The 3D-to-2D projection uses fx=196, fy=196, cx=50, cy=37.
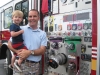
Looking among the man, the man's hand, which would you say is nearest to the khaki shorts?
the man

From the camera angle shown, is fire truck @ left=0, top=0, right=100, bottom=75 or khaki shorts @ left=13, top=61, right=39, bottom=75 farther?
khaki shorts @ left=13, top=61, right=39, bottom=75

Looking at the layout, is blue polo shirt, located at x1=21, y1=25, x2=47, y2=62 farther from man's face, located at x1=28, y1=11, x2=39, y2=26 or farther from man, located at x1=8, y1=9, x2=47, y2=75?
man's face, located at x1=28, y1=11, x2=39, y2=26

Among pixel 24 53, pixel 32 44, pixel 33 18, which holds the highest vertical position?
pixel 33 18

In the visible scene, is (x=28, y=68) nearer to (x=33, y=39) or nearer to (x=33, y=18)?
(x=33, y=39)

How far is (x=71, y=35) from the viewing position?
3252 millimetres

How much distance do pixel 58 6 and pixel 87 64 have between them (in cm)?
122

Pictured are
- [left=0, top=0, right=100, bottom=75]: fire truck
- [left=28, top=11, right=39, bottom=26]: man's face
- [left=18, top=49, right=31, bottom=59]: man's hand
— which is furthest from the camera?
[left=28, top=11, right=39, bottom=26]: man's face

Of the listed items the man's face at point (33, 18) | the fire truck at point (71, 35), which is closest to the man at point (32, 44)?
the man's face at point (33, 18)

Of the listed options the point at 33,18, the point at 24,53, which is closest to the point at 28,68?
the point at 24,53

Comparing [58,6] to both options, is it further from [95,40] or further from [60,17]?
[95,40]

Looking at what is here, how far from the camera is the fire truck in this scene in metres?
2.54

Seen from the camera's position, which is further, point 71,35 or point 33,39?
point 71,35

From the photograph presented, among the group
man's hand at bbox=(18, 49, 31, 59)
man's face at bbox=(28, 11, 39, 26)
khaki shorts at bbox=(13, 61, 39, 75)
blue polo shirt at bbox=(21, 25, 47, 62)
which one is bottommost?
khaki shorts at bbox=(13, 61, 39, 75)

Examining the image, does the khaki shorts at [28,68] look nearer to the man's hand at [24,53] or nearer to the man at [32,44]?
the man at [32,44]
